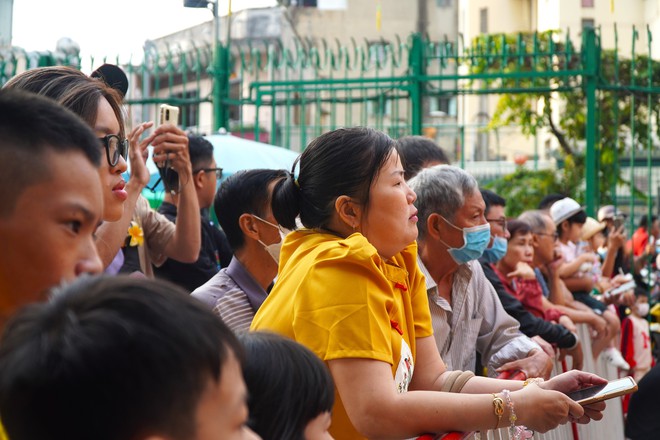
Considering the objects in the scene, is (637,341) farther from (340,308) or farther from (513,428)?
(340,308)

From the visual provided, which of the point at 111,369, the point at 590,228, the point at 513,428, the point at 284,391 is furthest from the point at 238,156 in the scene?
the point at 111,369

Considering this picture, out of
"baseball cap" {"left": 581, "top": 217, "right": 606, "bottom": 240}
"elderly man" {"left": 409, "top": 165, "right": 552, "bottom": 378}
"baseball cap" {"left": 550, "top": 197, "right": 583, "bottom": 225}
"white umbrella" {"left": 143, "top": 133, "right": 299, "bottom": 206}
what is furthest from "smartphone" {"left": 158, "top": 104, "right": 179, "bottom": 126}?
"baseball cap" {"left": 581, "top": 217, "right": 606, "bottom": 240}

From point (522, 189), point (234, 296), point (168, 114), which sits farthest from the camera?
point (522, 189)

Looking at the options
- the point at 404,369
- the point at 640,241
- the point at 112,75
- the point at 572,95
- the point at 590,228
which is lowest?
the point at 640,241

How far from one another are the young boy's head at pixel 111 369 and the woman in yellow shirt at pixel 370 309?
1.47 metres

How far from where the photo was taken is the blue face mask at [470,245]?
4.78m

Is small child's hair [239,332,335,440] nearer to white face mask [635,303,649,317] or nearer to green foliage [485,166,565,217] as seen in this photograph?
white face mask [635,303,649,317]

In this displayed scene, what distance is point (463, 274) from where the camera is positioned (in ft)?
16.1

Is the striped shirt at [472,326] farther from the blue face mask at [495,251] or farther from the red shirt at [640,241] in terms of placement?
the red shirt at [640,241]

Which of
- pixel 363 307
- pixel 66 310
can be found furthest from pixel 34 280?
pixel 363 307

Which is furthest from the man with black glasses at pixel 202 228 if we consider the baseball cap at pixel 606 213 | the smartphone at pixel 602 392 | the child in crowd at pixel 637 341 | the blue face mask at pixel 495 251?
the baseball cap at pixel 606 213

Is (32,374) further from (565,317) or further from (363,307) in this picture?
(565,317)

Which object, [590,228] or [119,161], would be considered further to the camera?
[590,228]

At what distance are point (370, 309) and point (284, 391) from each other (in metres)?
0.83
